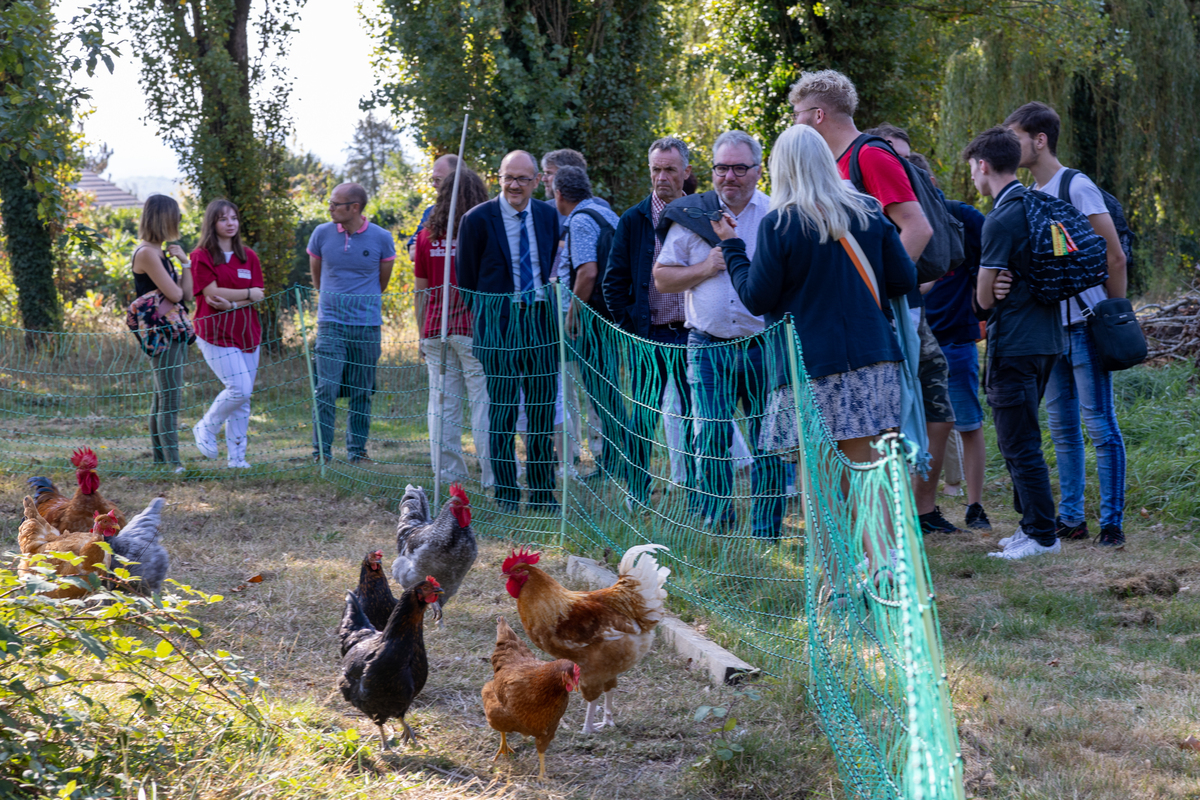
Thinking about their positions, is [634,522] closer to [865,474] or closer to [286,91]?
[865,474]

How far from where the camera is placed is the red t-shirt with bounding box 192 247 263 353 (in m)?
7.03

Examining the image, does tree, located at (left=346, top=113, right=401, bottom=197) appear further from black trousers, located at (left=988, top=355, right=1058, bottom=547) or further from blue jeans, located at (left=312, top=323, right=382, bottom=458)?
black trousers, located at (left=988, top=355, right=1058, bottom=547)

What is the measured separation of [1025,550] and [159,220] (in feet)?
19.4

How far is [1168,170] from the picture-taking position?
13234 millimetres

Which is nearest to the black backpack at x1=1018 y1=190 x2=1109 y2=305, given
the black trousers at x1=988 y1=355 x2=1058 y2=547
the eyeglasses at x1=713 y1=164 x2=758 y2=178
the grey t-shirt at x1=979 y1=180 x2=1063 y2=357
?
the grey t-shirt at x1=979 y1=180 x2=1063 y2=357

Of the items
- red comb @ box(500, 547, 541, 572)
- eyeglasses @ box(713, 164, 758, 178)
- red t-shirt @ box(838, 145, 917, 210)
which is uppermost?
eyeglasses @ box(713, 164, 758, 178)

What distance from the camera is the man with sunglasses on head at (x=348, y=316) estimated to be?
286 inches

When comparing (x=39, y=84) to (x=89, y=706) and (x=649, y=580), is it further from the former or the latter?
(x=649, y=580)

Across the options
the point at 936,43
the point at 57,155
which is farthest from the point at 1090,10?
the point at 57,155

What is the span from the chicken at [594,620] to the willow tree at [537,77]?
722cm

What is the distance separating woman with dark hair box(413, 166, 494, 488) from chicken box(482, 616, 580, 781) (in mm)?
2851

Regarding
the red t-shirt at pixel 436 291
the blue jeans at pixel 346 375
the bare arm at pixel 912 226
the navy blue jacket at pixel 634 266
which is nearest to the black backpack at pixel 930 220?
the bare arm at pixel 912 226

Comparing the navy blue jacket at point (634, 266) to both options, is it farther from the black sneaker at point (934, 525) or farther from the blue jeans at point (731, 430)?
the black sneaker at point (934, 525)

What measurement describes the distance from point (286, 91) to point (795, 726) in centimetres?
1154
